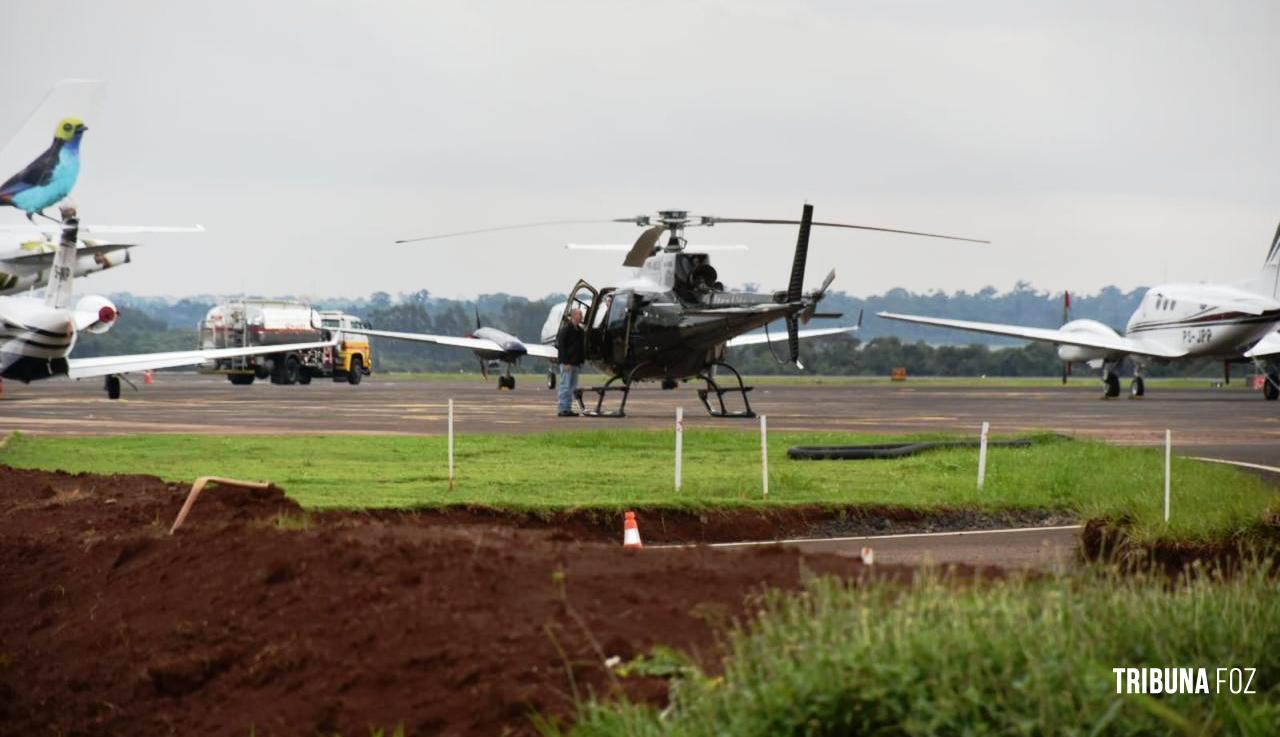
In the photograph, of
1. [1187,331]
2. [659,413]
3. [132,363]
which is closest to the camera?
[659,413]

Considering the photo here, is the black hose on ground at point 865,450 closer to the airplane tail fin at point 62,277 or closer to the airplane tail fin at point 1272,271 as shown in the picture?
the airplane tail fin at point 62,277

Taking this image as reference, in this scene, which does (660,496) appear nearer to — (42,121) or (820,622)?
(820,622)

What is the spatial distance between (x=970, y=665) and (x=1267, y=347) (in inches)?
1952

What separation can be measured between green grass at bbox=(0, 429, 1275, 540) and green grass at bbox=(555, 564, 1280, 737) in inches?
235

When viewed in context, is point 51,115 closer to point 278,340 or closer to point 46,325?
point 46,325

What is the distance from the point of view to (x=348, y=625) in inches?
375

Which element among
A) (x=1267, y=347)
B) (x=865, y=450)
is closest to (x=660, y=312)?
(x=865, y=450)

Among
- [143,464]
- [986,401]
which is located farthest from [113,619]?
[986,401]

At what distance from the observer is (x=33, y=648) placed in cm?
1193

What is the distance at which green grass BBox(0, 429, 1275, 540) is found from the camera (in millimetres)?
18203

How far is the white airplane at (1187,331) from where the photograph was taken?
5525cm

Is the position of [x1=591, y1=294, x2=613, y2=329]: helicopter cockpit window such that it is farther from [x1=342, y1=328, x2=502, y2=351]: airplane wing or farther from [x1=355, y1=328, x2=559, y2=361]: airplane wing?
[x1=342, y1=328, x2=502, y2=351]: airplane wing

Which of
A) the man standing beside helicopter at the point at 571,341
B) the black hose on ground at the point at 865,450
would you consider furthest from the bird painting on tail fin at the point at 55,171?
the black hose on ground at the point at 865,450

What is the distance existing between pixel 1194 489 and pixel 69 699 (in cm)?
1182
